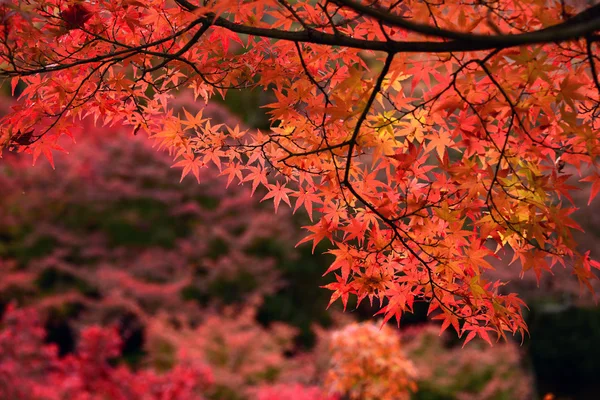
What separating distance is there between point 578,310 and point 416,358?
2.73 meters

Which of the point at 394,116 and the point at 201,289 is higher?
the point at 394,116

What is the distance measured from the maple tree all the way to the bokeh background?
3833 mm

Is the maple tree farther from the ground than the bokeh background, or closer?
farther from the ground

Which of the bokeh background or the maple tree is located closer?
the maple tree

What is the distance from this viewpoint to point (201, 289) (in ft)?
21.7

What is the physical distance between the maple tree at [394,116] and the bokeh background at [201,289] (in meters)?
3.83

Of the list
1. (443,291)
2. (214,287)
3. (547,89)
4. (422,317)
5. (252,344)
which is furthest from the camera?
(422,317)

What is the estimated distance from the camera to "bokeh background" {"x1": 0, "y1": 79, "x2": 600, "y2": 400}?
564 centimetres

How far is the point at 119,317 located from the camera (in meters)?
6.14

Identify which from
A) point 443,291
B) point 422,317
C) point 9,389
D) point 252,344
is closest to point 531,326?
point 422,317

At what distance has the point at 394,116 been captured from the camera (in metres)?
1.27

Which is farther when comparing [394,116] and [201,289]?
[201,289]

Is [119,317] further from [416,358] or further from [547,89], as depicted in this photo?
[547,89]

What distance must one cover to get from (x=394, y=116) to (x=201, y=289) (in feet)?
18.7
